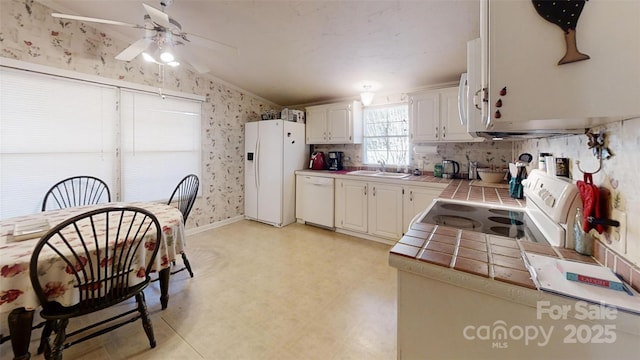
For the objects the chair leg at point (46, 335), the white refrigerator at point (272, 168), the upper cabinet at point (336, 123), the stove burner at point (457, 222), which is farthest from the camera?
the white refrigerator at point (272, 168)

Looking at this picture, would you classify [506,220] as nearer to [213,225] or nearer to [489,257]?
[489,257]

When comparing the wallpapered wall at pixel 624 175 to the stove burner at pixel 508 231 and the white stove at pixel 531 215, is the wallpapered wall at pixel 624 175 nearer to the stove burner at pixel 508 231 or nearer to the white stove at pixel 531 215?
the white stove at pixel 531 215

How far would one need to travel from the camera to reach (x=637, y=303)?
2.03 feet

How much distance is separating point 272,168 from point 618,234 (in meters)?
3.76

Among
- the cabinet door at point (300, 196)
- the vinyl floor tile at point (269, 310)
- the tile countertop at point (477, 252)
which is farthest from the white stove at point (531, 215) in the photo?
the cabinet door at point (300, 196)

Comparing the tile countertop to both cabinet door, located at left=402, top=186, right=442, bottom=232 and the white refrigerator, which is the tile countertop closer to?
cabinet door, located at left=402, top=186, right=442, bottom=232

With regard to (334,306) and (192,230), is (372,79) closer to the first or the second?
(334,306)

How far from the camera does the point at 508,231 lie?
A: 126 cm

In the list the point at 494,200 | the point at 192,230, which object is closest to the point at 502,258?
the point at 494,200

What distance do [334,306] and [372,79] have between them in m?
2.78

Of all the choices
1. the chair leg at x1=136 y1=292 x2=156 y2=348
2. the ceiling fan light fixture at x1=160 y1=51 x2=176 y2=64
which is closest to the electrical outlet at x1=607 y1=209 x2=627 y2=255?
the chair leg at x1=136 y1=292 x2=156 y2=348

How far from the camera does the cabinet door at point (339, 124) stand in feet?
13.0

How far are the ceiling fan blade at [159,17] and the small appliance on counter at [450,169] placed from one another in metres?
3.38

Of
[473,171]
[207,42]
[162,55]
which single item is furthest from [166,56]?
[473,171]
